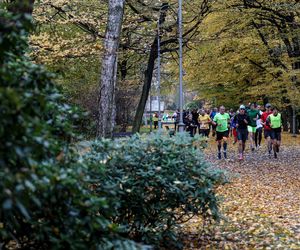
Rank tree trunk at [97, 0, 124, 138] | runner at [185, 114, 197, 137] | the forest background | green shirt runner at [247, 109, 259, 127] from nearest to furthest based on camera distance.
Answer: tree trunk at [97, 0, 124, 138], the forest background, green shirt runner at [247, 109, 259, 127], runner at [185, 114, 197, 137]

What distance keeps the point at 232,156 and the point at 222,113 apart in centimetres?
226

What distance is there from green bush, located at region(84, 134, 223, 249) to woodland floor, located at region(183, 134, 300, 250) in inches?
19.5

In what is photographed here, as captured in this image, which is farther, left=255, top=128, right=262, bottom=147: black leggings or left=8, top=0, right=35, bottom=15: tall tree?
left=255, top=128, right=262, bottom=147: black leggings

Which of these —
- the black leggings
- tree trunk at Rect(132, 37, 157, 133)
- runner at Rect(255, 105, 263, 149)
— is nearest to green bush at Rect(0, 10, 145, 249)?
tree trunk at Rect(132, 37, 157, 133)

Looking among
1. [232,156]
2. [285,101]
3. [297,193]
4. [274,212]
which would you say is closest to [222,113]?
[232,156]

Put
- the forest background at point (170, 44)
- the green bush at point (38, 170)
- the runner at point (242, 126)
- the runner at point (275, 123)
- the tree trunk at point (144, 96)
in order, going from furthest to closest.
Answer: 1. the tree trunk at point (144, 96)
2. the runner at point (275, 123)
3. the runner at point (242, 126)
4. the forest background at point (170, 44)
5. the green bush at point (38, 170)

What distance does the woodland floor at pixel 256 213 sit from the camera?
6.27 m

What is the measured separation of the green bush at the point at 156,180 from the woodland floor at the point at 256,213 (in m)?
0.50

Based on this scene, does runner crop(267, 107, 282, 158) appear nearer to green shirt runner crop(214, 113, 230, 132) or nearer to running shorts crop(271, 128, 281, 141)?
running shorts crop(271, 128, 281, 141)

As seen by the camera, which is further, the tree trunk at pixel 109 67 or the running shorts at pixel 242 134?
the running shorts at pixel 242 134

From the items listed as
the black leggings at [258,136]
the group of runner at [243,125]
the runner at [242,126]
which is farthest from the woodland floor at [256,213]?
the black leggings at [258,136]

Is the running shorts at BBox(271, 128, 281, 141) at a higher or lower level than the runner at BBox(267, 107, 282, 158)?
lower

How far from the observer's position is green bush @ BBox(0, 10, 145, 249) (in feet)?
8.74

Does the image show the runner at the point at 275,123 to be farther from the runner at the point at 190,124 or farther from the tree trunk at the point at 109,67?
the runner at the point at 190,124
